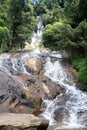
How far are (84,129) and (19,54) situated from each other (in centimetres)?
1556

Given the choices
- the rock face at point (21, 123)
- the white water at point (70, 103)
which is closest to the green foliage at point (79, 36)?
the white water at point (70, 103)

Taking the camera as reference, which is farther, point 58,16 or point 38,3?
point 38,3

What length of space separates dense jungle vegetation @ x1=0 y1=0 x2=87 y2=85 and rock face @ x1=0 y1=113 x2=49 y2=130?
1046cm

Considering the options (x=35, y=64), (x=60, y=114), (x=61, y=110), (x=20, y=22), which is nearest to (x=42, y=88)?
(x=61, y=110)

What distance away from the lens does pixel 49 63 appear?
25.1 metres

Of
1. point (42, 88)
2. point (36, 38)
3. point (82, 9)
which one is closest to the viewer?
point (42, 88)

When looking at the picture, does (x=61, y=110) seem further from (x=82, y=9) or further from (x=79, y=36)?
(x=82, y=9)

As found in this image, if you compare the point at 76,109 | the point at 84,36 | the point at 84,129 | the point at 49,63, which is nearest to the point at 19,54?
the point at 49,63

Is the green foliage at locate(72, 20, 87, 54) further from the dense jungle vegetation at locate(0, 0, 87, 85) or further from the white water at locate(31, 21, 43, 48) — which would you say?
the white water at locate(31, 21, 43, 48)

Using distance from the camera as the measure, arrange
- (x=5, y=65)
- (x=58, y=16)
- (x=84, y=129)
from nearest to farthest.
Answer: (x=84, y=129)
(x=5, y=65)
(x=58, y=16)

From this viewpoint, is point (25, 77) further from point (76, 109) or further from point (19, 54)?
point (19, 54)

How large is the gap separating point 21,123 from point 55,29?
25.6 meters

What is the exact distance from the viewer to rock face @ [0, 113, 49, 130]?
984 centimetres

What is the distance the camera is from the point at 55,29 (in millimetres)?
34875
